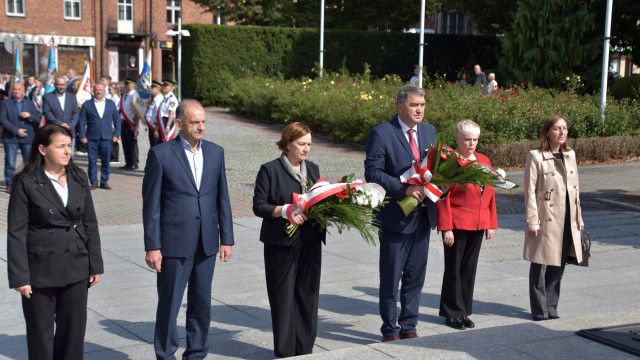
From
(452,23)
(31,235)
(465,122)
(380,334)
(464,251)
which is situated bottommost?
(380,334)

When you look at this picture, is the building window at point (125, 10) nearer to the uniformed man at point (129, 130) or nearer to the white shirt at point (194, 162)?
the uniformed man at point (129, 130)

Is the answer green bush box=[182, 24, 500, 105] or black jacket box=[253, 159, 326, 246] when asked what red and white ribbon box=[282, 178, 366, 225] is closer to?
black jacket box=[253, 159, 326, 246]

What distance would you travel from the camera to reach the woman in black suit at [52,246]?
445cm

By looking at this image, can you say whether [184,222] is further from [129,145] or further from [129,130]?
[129,130]

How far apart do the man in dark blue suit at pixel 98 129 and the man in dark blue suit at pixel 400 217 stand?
8576 mm

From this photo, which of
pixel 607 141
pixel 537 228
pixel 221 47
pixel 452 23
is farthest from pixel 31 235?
pixel 452 23

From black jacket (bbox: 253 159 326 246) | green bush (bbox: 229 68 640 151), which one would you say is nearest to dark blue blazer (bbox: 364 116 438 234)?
black jacket (bbox: 253 159 326 246)

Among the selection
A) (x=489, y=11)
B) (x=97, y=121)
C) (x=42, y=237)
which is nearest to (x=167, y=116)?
(x=97, y=121)

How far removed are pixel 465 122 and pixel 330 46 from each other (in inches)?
1228

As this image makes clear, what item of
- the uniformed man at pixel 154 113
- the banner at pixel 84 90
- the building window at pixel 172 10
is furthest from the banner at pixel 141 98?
the building window at pixel 172 10

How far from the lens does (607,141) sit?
17812 millimetres

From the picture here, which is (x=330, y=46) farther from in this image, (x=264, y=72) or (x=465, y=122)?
(x=465, y=122)

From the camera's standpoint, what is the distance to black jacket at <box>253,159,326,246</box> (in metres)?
5.32

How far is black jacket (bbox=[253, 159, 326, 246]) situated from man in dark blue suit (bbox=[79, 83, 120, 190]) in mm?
8684
